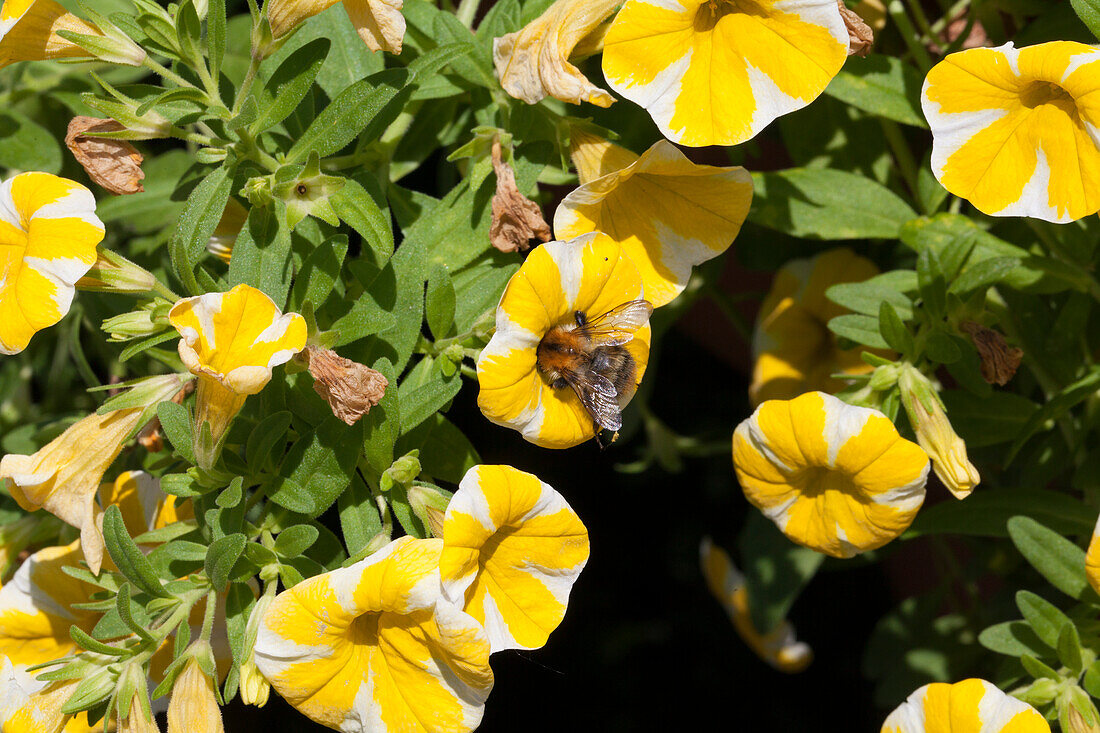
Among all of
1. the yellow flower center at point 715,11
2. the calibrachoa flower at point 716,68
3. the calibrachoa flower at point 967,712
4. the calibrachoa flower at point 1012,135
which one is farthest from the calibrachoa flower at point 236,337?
the calibrachoa flower at point 967,712

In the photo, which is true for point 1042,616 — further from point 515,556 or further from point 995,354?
point 515,556

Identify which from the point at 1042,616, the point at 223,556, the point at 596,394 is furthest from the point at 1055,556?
the point at 223,556

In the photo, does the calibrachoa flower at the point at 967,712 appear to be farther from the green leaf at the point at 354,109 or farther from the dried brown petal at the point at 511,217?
the green leaf at the point at 354,109

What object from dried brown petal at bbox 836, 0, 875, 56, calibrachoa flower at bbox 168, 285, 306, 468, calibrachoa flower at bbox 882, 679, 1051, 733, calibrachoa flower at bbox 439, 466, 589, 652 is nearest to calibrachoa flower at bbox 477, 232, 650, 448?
calibrachoa flower at bbox 439, 466, 589, 652

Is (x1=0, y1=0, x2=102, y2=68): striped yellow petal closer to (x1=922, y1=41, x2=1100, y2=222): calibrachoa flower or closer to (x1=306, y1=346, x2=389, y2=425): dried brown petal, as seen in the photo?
(x1=306, y1=346, x2=389, y2=425): dried brown petal

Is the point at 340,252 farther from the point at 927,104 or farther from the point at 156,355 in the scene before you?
the point at 927,104
